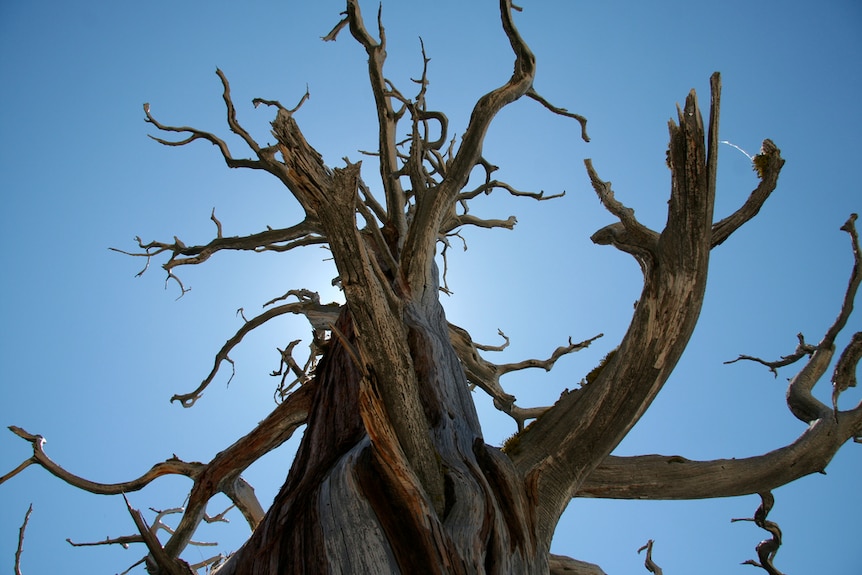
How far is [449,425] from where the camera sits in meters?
2.41

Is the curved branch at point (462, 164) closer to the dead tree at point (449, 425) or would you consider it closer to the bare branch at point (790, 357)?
the dead tree at point (449, 425)

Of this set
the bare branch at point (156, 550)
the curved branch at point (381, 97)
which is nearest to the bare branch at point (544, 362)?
the curved branch at point (381, 97)

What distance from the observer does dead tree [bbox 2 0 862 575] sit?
1804mm

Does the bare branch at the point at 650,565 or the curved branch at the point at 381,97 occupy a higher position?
the curved branch at the point at 381,97

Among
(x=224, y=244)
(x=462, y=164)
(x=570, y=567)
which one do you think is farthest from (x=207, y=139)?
(x=570, y=567)

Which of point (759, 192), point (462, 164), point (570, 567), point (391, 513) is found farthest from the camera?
point (462, 164)

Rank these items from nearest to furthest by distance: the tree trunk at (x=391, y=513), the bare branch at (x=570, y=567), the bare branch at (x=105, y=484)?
the tree trunk at (x=391, y=513)
the bare branch at (x=570, y=567)
the bare branch at (x=105, y=484)

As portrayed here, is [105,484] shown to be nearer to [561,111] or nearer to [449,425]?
[449,425]

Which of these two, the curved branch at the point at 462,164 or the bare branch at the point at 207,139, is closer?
the curved branch at the point at 462,164

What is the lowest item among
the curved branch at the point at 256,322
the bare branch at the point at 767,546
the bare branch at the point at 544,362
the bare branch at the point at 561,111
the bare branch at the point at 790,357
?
the bare branch at the point at 767,546

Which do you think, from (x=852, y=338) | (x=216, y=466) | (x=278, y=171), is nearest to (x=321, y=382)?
(x=216, y=466)

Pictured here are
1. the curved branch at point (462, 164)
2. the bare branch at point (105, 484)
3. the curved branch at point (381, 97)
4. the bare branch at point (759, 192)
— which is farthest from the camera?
the curved branch at point (381, 97)

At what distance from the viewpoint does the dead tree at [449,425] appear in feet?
5.92

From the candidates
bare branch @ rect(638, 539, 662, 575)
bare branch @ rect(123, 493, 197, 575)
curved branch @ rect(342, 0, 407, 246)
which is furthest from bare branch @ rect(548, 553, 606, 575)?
curved branch @ rect(342, 0, 407, 246)
